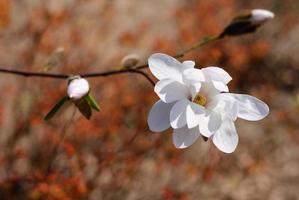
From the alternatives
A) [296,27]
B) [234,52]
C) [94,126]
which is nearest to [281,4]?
[296,27]

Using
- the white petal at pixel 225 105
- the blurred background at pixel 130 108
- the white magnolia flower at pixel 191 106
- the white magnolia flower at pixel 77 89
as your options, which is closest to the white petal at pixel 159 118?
the white magnolia flower at pixel 191 106

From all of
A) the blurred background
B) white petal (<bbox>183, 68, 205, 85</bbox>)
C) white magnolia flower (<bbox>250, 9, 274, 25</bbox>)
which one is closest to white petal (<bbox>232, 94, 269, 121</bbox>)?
white petal (<bbox>183, 68, 205, 85</bbox>)

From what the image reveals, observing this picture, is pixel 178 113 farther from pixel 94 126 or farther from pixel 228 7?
pixel 228 7

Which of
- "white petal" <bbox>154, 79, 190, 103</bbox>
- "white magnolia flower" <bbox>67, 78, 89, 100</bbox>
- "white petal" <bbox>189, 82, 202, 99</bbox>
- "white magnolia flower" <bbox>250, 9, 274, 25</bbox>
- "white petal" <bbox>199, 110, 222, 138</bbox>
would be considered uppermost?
"white magnolia flower" <bbox>67, 78, 89, 100</bbox>

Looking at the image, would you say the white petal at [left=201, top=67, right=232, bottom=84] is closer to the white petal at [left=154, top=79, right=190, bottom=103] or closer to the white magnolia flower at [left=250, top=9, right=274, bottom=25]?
the white petal at [left=154, top=79, right=190, bottom=103]

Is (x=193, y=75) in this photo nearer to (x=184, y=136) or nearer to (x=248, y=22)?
(x=184, y=136)

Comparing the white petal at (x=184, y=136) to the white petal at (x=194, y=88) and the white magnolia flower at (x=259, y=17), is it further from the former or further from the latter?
the white magnolia flower at (x=259, y=17)
